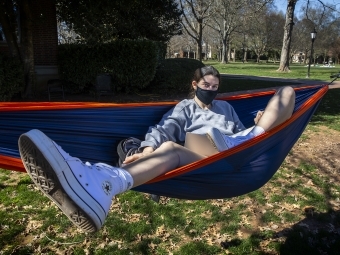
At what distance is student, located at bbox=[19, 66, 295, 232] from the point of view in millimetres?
1369

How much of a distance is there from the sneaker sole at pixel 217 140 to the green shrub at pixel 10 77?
5762 mm

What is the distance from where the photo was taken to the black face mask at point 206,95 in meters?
2.34

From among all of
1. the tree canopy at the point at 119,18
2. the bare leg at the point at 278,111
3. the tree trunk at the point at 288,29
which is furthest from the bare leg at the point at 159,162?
the tree trunk at the point at 288,29

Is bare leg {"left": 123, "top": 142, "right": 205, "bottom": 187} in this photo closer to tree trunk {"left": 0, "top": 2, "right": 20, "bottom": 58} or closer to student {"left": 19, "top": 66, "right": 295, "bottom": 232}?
student {"left": 19, "top": 66, "right": 295, "bottom": 232}

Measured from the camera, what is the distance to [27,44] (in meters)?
7.39

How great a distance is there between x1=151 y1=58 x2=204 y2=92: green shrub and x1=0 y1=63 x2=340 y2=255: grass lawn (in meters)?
6.56

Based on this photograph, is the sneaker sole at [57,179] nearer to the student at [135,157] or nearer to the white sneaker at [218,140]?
the student at [135,157]

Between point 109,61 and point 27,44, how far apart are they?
207 cm

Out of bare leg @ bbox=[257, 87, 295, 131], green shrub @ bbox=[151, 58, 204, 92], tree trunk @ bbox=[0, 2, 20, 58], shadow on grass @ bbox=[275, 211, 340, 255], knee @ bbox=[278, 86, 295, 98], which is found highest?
tree trunk @ bbox=[0, 2, 20, 58]

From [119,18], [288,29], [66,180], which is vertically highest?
[288,29]

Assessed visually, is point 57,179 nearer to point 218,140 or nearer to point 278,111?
point 218,140

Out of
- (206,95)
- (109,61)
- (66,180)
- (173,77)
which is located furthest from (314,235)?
(173,77)

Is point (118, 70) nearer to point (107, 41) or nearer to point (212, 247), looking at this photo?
point (107, 41)

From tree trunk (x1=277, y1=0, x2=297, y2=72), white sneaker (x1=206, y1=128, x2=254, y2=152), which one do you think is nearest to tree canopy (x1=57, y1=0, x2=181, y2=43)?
white sneaker (x1=206, y1=128, x2=254, y2=152)
